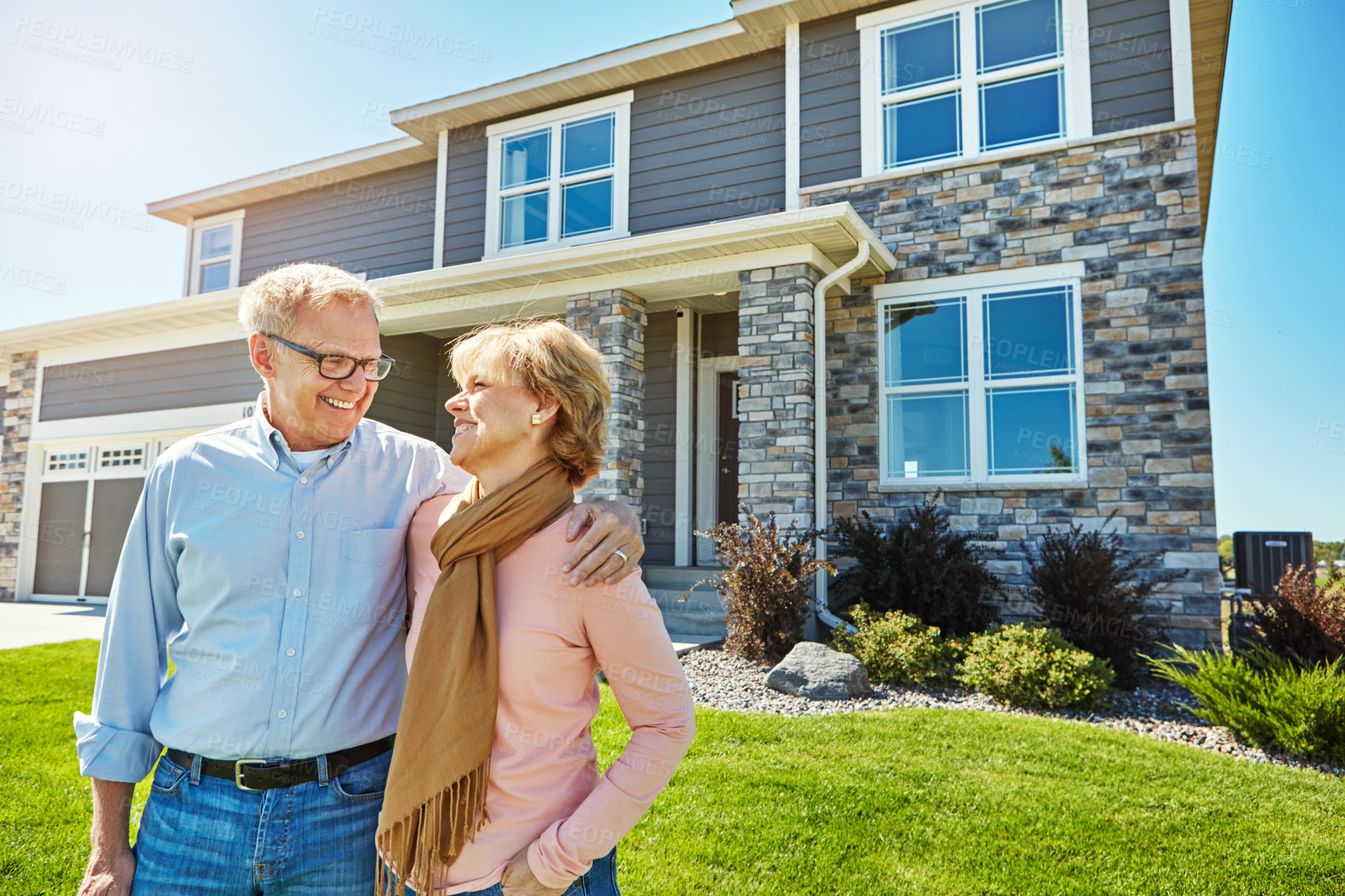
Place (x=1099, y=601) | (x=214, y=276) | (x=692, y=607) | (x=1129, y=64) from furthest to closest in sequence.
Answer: (x=214, y=276) → (x=692, y=607) → (x=1129, y=64) → (x=1099, y=601)

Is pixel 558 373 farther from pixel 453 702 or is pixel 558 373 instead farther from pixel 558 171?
pixel 558 171

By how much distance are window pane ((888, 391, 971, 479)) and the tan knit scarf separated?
675 centimetres

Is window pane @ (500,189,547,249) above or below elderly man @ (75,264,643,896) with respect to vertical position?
above

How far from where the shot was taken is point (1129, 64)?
725 cm

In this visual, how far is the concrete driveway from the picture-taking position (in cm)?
725

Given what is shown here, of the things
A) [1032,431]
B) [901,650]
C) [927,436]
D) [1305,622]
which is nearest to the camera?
[1305,622]

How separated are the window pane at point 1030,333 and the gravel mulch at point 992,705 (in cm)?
289

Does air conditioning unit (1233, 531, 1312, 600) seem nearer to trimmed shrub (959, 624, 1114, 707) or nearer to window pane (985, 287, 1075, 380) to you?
window pane (985, 287, 1075, 380)

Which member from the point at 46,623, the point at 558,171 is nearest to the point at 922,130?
the point at 558,171

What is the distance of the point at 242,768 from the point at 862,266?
7.03 m
